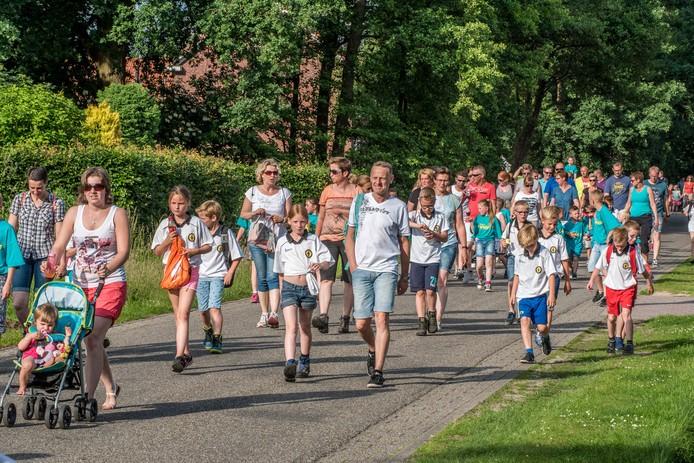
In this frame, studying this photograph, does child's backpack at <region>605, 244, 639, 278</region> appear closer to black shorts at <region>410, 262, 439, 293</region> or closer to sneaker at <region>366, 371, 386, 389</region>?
black shorts at <region>410, 262, 439, 293</region>

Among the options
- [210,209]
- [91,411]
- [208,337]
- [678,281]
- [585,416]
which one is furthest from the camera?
[678,281]

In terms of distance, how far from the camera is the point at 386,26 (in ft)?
121

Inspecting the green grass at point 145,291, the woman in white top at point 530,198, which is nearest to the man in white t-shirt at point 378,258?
the green grass at point 145,291

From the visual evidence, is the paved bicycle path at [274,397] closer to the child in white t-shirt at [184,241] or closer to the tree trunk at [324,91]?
the child in white t-shirt at [184,241]

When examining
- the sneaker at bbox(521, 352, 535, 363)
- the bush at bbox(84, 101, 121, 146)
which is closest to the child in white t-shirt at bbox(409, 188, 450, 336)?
the sneaker at bbox(521, 352, 535, 363)

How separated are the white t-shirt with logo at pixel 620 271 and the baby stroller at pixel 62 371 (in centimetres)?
620

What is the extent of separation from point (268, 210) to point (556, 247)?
3190 millimetres

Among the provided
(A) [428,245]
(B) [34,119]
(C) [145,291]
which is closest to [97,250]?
(A) [428,245]

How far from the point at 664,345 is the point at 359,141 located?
25.1m

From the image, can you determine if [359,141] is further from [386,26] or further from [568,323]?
[568,323]

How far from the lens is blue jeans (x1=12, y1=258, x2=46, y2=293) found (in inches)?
457

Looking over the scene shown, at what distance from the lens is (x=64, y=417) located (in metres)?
8.05

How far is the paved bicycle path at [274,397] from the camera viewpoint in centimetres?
767

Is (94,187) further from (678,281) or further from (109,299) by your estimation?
(678,281)
